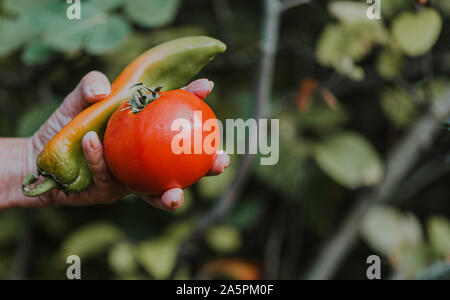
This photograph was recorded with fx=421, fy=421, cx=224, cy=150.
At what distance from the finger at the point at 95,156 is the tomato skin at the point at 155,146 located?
12 mm

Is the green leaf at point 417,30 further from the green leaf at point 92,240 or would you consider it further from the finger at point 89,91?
the green leaf at point 92,240

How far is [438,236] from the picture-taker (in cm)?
112

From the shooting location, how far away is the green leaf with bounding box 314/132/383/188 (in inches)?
42.5

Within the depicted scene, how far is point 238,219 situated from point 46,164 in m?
0.83

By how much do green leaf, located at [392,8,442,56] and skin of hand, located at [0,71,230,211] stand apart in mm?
534

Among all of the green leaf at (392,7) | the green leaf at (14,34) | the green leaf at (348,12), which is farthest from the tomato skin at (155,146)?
the green leaf at (392,7)

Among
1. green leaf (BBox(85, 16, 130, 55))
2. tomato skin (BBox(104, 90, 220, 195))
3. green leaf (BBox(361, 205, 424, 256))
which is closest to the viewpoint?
tomato skin (BBox(104, 90, 220, 195))

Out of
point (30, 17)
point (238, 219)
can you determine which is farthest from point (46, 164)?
point (238, 219)

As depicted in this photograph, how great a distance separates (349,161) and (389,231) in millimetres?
245

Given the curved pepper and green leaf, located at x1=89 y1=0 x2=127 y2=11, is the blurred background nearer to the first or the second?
green leaf, located at x1=89 y1=0 x2=127 y2=11

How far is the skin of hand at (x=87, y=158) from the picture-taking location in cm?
51

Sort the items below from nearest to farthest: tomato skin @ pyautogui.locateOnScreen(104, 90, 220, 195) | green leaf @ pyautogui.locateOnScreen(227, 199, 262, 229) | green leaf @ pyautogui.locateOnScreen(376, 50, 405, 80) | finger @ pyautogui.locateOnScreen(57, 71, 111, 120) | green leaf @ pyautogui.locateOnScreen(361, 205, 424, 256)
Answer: tomato skin @ pyautogui.locateOnScreen(104, 90, 220, 195)
finger @ pyautogui.locateOnScreen(57, 71, 111, 120)
green leaf @ pyautogui.locateOnScreen(376, 50, 405, 80)
green leaf @ pyautogui.locateOnScreen(361, 205, 424, 256)
green leaf @ pyautogui.locateOnScreen(227, 199, 262, 229)

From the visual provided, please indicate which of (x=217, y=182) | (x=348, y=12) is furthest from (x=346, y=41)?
(x=217, y=182)

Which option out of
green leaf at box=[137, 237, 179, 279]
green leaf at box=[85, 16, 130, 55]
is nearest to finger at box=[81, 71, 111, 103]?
green leaf at box=[85, 16, 130, 55]
